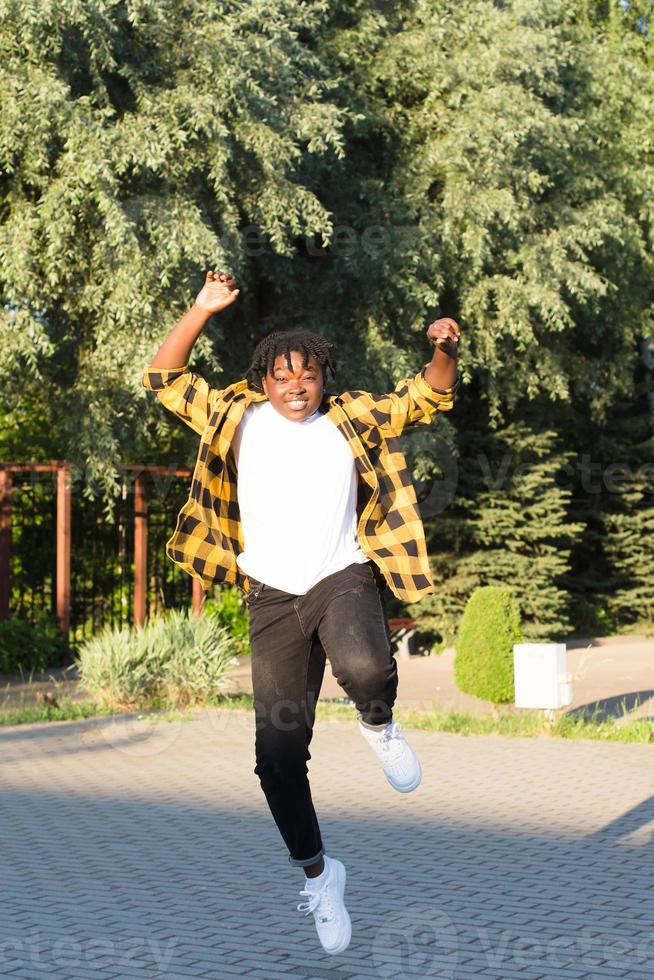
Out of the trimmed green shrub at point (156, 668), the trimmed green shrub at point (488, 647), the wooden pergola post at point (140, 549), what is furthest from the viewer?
the wooden pergola post at point (140, 549)

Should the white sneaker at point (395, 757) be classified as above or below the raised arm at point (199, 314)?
below

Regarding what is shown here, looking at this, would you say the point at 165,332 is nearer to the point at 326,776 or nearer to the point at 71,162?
the point at 71,162

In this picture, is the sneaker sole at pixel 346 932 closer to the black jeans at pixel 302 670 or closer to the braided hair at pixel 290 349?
the black jeans at pixel 302 670

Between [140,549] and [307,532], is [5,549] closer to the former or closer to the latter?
[140,549]

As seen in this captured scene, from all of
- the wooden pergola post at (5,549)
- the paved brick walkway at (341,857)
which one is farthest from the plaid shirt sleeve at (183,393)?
the wooden pergola post at (5,549)

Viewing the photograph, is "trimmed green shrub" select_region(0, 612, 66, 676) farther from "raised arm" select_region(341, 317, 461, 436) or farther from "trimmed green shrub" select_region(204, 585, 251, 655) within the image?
"raised arm" select_region(341, 317, 461, 436)

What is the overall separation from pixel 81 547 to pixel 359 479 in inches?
522

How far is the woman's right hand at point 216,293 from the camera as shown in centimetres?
441

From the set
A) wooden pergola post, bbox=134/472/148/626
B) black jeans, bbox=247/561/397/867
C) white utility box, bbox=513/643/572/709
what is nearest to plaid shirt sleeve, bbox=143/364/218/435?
black jeans, bbox=247/561/397/867

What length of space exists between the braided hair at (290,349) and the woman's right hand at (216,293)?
195mm

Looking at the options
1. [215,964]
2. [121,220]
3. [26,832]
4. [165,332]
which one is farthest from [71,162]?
[215,964]

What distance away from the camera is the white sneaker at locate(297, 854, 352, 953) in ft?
14.0

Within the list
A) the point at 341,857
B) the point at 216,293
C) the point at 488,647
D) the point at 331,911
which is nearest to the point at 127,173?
the point at 488,647

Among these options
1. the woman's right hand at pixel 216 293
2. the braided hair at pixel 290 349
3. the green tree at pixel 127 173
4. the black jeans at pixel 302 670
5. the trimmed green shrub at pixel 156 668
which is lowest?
the trimmed green shrub at pixel 156 668
